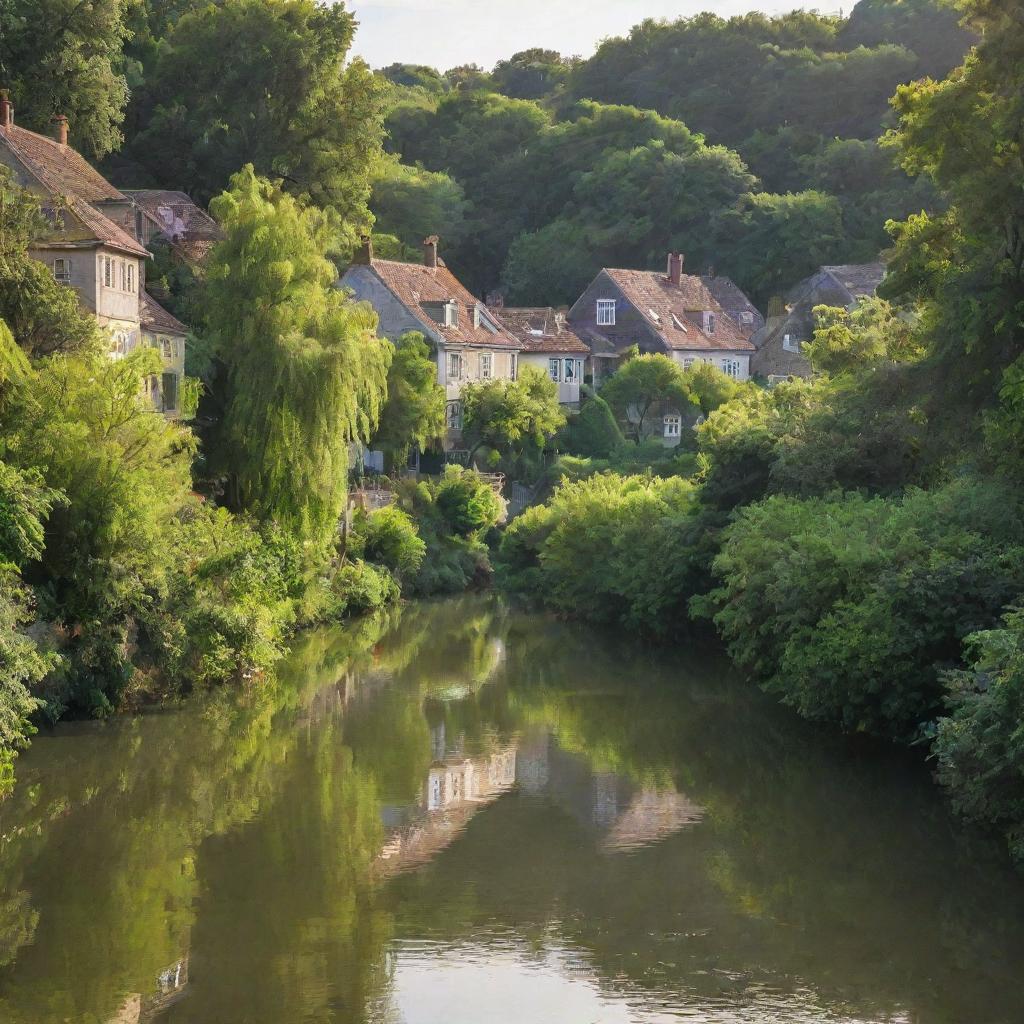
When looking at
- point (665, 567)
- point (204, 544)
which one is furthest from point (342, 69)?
point (204, 544)

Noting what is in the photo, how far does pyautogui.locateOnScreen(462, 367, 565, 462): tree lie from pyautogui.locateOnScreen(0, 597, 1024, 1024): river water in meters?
30.4

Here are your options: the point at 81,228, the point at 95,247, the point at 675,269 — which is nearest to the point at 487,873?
the point at 95,247

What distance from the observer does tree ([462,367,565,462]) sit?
64.5 meters

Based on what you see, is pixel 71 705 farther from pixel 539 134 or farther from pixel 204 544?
pixel 539 134

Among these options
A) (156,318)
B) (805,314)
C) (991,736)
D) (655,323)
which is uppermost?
(805,314)

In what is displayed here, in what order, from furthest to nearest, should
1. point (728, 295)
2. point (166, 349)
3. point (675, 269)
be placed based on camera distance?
1. point (728, 295)
2. point (675, 269)
3. point (166, 349)

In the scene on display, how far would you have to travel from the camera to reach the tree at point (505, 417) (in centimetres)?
6450

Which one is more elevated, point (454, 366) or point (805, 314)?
point (805, 314)

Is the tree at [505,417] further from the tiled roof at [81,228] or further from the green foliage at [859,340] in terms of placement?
the tiled roof at [81,228]

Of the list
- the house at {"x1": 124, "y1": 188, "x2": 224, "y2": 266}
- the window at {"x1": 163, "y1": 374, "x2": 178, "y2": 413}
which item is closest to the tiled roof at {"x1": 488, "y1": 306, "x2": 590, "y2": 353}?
the house at {"x1": 124, "y1": 188, "x2": 224, "y2": 266}

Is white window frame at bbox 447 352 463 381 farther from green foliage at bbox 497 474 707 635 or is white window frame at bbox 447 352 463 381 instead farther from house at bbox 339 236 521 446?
green foliage at bbox 497 474 707 635

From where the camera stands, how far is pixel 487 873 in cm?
2208

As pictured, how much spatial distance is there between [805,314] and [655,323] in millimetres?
8191

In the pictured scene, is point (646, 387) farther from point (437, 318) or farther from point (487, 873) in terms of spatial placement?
point (487, 873)
